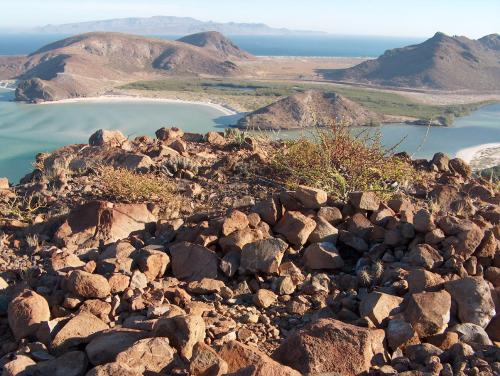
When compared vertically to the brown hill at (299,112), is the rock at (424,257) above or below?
above

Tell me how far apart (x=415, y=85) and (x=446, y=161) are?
76116mm

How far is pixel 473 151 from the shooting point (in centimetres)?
3547

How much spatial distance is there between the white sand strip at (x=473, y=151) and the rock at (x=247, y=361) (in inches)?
1276

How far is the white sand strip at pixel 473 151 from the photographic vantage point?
108ft

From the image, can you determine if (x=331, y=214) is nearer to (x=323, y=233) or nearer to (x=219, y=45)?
(x=323, y=233)

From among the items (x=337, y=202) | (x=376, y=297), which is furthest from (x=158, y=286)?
(x=337, y=202)

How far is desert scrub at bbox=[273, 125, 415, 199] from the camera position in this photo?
4.62 m

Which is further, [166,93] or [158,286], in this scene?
[166,93]

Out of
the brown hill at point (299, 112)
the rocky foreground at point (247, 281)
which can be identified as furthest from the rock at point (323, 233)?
the brown hill at point (299, 112)

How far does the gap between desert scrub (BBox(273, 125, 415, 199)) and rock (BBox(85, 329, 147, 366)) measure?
2.39 m

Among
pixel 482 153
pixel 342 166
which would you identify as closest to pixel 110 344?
pixel 342 166

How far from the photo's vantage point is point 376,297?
9.21ft

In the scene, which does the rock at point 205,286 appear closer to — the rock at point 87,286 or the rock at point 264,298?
the rock at point 264,298

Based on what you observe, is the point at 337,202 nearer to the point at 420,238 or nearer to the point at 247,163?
the point at 420,238
